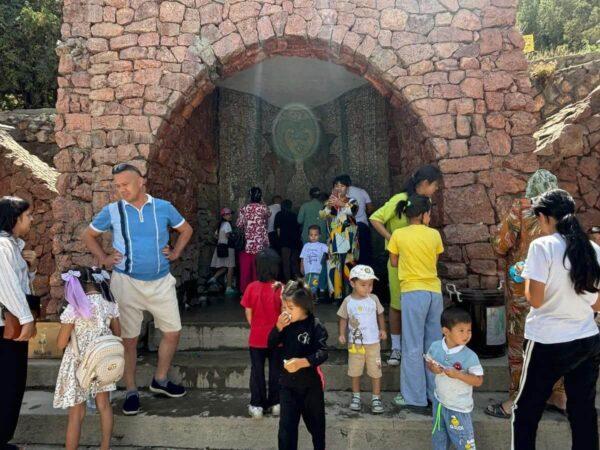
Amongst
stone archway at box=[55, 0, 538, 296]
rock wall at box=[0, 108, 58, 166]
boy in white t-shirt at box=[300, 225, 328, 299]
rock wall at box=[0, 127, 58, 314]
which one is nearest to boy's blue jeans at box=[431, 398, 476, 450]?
stone archway at box=[55, 0, 538, 296]

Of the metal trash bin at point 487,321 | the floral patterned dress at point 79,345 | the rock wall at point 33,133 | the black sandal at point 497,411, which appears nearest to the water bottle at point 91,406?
the floral patterned dress at point 79,345

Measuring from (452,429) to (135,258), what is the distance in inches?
98.6

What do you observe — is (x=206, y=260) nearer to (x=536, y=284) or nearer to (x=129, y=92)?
(x=129, y=92)

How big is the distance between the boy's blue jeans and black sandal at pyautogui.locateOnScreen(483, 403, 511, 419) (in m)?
0.58

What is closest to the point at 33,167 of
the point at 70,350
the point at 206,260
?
the point at 206,260

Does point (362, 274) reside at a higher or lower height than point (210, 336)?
higher

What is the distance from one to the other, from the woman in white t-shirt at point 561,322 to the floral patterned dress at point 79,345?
104 inches

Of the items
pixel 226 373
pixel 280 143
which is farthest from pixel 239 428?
pixel 280 143

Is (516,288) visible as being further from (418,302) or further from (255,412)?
(255,412)

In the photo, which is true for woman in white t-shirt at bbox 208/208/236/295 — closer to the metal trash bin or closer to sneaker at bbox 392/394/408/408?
sneaker at bbox 392/394/408/408

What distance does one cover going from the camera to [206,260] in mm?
6906

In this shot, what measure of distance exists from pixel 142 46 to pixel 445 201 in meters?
3.51

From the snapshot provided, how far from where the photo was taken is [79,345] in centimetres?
295

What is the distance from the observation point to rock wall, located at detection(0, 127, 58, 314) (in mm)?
7324
